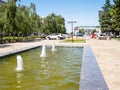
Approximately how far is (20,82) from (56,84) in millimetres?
1277

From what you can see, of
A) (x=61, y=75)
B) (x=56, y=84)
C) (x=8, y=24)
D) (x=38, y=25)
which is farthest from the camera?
(x=38, y=25)

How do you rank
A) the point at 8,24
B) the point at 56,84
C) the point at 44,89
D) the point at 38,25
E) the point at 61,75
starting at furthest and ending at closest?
the point at 38,25 < the point at 8,24 < the point at 61,75 < the point at 56,84 < the point at 44,89

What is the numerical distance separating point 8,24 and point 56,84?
30.9 m

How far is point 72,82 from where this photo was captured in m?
8.99

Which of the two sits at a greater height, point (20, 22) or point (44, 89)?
point (20, 22)

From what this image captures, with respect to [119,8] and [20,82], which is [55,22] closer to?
[119,8]

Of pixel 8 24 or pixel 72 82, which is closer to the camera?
pixel 72 82

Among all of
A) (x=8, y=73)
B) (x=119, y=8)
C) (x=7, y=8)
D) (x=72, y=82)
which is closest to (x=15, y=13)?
(x=7, y=8)

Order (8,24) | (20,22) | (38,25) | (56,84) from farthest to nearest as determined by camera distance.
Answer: (38,25) < (20,22) < (8,24) < (56,84)

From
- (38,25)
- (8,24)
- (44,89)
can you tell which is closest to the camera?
(44,89)

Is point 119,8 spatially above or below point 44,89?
above

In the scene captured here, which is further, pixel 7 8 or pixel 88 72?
pixel 7 8

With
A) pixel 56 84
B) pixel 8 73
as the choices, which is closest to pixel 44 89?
pixel 56 84

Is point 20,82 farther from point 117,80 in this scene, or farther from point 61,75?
point 117,80
